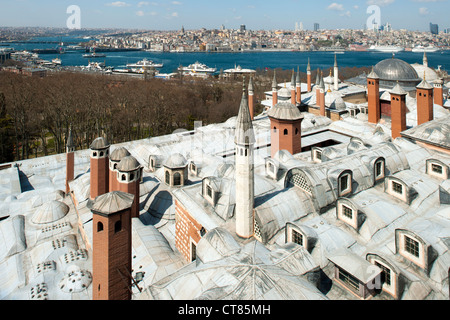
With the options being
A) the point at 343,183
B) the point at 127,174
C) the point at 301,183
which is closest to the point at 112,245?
the point at 127,174

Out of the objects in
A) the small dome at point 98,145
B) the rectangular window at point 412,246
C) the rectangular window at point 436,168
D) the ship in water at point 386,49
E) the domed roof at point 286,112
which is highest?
the ship in water at point 386,49

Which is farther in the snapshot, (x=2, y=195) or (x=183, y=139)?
(x=183, y=139)

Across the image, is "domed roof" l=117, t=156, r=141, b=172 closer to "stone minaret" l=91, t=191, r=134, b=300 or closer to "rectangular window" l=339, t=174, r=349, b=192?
"stone minaret" l=91, t=191, r=134, b=300

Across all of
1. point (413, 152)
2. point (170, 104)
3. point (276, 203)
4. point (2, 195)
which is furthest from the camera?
point (170, 104)

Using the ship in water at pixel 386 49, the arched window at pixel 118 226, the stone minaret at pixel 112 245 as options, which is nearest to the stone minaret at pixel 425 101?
the stone minaret at pixel 112 245

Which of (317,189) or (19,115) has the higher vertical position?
(19,115)

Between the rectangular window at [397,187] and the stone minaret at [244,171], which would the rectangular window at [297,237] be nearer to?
the stone minaret at [244,171]

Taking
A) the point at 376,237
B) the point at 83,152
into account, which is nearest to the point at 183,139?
the point at 83,152
